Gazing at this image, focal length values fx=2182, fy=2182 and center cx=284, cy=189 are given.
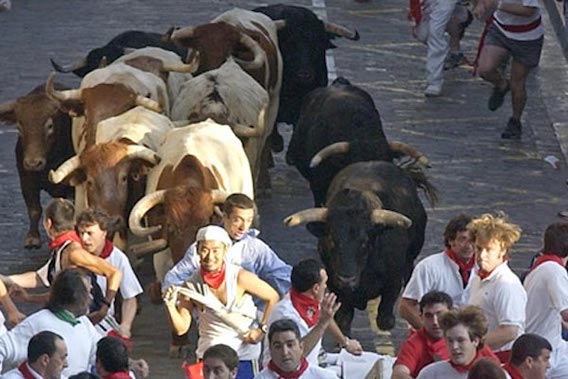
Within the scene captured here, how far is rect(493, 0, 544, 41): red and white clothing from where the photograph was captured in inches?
948

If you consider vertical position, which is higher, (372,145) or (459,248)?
(459,248)

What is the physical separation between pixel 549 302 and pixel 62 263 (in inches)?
139

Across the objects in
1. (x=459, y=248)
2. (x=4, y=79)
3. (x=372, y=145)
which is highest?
(x=459, y=248)

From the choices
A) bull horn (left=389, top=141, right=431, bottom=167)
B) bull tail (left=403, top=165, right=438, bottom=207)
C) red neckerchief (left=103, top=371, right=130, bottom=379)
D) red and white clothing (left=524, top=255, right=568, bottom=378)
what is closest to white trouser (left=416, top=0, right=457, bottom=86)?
bull horn (left=389, top=141, right=431, bottom=167)

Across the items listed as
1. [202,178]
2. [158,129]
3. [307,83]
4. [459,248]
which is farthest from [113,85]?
[459,248]

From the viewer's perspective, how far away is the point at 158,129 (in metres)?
19.6

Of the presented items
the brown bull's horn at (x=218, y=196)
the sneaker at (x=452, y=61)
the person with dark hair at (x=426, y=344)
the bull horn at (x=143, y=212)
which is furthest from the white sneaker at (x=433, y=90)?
the person with dark hair at (x=426, y=344)

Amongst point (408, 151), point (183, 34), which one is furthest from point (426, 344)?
point (183, 34)

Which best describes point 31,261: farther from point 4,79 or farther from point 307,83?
point 4,79

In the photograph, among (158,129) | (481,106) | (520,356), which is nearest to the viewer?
(520,356)

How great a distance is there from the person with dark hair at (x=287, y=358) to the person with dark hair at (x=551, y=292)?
2439 millimetres

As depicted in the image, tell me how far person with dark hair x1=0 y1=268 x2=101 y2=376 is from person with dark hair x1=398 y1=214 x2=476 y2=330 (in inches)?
107

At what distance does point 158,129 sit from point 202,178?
1.34m

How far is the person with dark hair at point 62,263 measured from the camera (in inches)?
621
